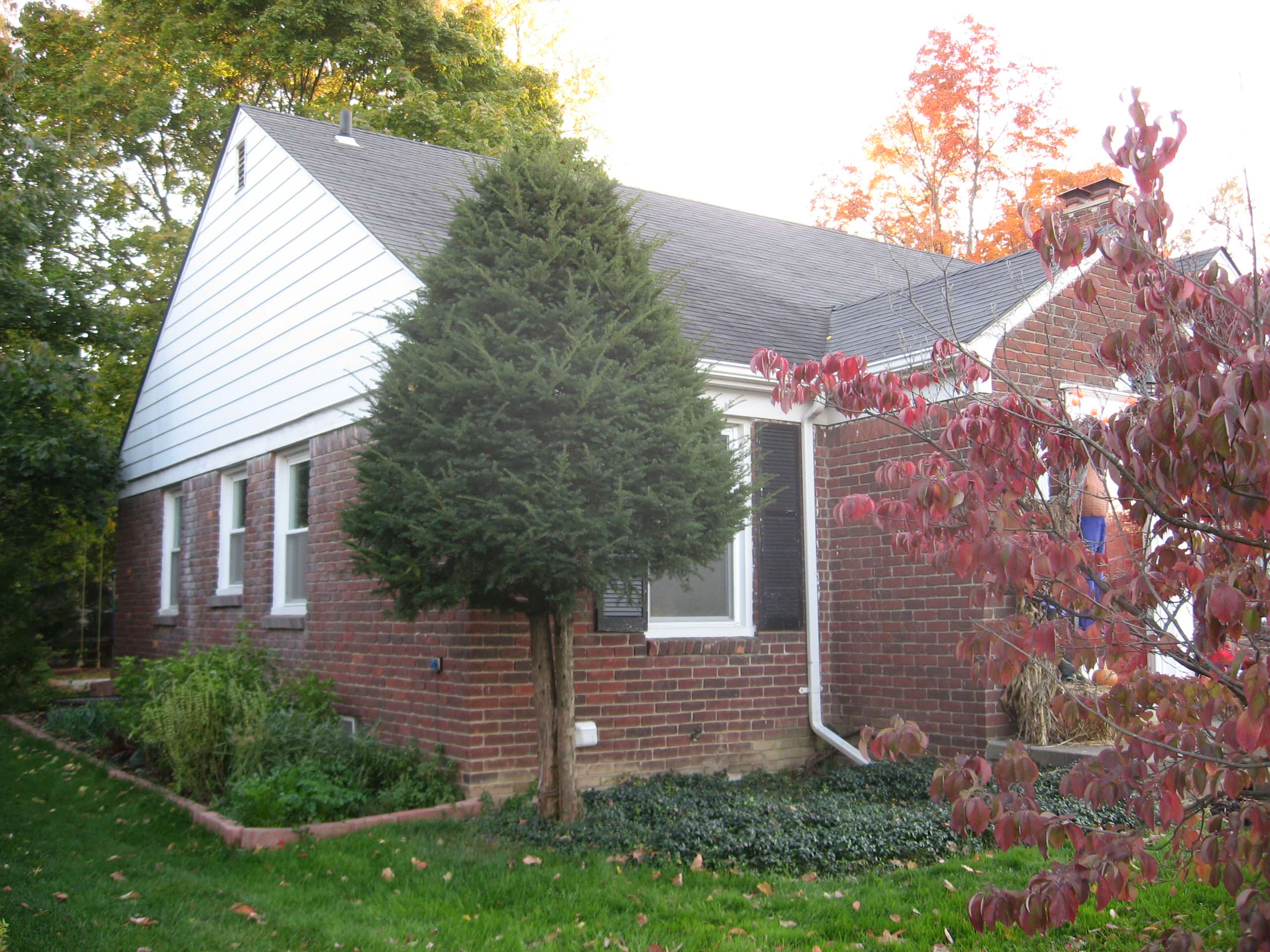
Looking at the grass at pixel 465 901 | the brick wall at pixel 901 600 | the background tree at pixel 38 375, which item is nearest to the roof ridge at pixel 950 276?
the brick wall at pixel 901 600

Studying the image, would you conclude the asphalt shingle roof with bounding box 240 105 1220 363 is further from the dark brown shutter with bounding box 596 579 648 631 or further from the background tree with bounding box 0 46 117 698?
the background tree with bounding box 0 46 117 698

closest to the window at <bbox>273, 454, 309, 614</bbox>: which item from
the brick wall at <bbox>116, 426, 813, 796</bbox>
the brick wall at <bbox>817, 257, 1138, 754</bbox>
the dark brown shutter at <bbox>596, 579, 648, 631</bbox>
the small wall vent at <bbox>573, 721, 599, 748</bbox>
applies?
the brick wall at <bbox>116, 426, 813, 796</bbox>

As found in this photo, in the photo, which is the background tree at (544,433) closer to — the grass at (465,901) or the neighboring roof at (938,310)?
the grass at (465,901)

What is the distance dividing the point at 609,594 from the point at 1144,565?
539 cm

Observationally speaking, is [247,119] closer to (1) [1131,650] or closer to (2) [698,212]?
(2) [698,212]

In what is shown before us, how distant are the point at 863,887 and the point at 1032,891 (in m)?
3.02

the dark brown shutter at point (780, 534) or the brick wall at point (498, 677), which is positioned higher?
the dark brown shutter at point (780, 534)

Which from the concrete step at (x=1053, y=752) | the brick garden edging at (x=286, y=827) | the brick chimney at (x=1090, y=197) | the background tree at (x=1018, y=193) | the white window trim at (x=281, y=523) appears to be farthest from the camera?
the background tree at (x=1018, y=193)

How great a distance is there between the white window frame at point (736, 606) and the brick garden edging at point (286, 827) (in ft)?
7.33

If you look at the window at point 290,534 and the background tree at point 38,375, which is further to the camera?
the background tree at point 38,375

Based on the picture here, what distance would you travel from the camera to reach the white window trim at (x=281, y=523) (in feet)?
33.8

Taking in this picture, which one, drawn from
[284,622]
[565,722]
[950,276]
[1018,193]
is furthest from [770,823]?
[1018,193]

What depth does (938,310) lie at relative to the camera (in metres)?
9.43

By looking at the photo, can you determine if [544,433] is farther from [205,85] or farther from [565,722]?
[205,85]
